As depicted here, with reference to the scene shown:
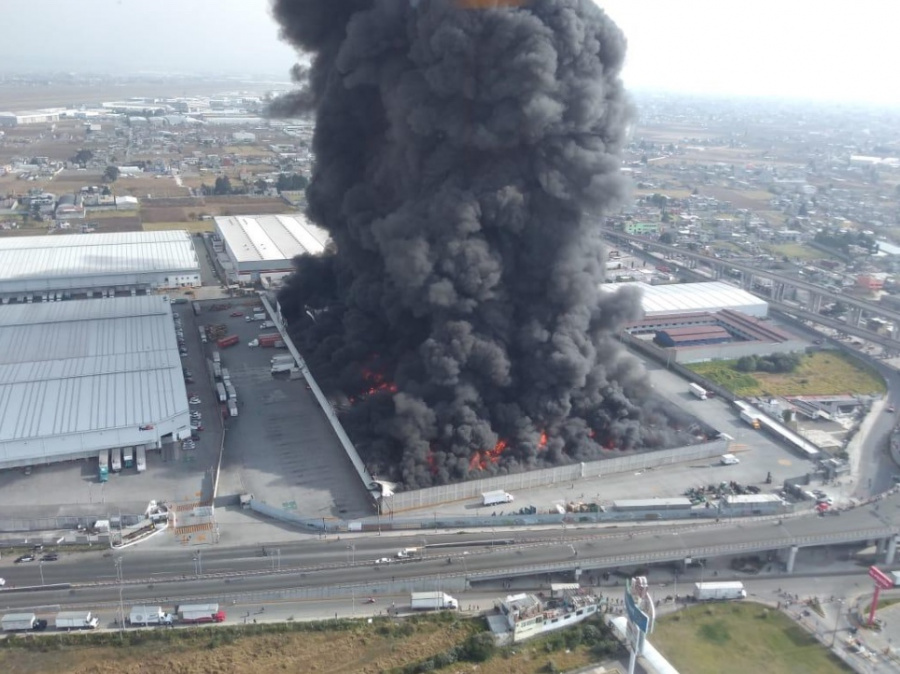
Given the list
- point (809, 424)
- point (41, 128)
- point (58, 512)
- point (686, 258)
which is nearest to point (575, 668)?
point (58, 512)

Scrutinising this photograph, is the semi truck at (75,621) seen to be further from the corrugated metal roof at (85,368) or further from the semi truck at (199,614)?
the corrugated metal roof at (85,368)

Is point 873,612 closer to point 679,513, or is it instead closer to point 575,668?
point 679,513

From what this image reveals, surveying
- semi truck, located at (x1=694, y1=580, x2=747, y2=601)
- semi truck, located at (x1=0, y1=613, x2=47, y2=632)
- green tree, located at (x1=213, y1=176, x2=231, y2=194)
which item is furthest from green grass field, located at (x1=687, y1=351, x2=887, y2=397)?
green tree, located at (x1=213, y1=176, x2=231, y2=194)

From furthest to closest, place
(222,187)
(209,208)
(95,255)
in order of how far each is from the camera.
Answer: (222,187) < (209,208) < (95,255)

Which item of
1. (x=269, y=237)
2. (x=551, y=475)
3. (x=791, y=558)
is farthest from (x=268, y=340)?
(x=791, y=558)

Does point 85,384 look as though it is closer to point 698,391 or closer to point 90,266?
point 90,266

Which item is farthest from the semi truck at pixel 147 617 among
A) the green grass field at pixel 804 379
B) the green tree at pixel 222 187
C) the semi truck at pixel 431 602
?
the green tree at pixel 222 187

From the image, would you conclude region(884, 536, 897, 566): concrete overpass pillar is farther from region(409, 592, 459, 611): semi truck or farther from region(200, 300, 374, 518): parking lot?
region(200, 300, 374, 518): parking lot
